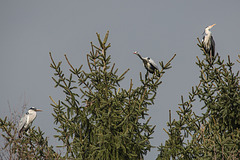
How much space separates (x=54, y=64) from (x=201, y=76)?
12.9 ft

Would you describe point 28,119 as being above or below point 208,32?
below

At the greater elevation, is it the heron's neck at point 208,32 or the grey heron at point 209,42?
the heron's neck at point 208,32

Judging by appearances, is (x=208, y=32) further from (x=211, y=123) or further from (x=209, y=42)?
(x=211, y=123)

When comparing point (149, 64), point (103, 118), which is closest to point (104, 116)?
point (103, 118)

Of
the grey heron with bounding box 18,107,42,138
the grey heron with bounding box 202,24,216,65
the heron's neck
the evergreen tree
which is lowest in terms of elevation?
the evergreen tree

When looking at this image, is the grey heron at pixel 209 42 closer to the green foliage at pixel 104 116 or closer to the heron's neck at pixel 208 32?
the heron's neck at pixel 208 32

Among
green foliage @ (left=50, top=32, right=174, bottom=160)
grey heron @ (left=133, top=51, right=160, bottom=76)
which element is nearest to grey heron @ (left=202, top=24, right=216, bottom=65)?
grey heron @ (left=133, top=51, right=160, bottom=76)

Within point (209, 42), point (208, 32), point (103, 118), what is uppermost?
point (208, 32)

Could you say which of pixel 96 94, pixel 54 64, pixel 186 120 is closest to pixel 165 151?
pixel 186 120

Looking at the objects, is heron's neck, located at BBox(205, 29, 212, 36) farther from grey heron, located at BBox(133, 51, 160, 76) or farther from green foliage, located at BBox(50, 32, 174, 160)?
green foliage, located at BBox(50, 32, 174, 160)

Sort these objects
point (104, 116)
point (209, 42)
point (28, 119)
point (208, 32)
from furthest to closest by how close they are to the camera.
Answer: point (208, 32) → point (28, 119) → point (209, 42) → point (104, 116)

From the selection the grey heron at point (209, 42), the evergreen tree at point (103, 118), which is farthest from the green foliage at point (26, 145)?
the grey heron at point (209, 42)

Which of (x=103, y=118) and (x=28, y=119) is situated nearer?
(x=103, y=118)

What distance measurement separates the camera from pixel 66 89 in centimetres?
775
